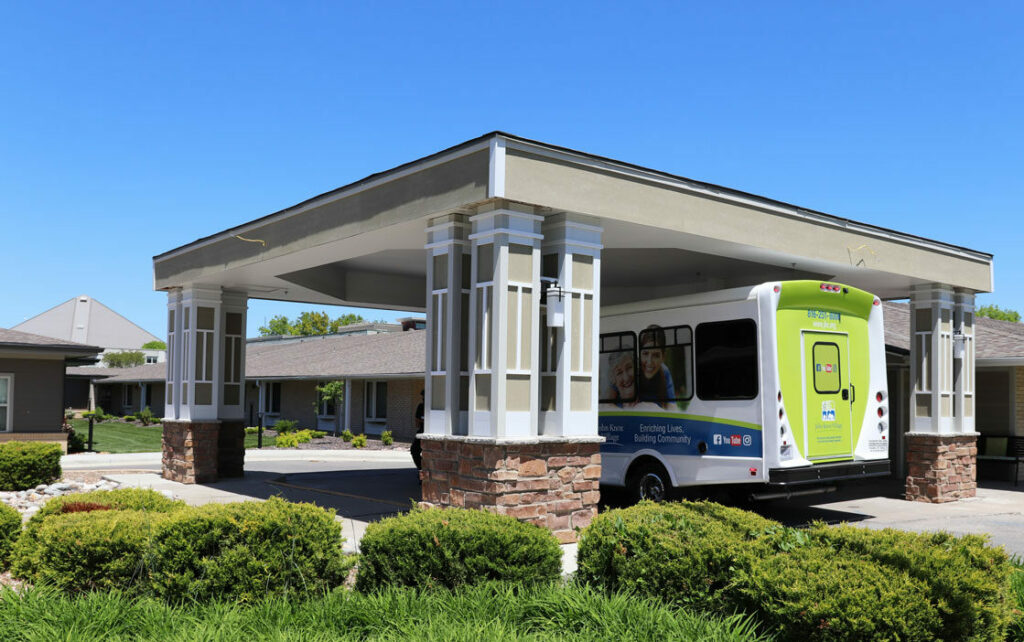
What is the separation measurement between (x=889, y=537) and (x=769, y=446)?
4.27 meters

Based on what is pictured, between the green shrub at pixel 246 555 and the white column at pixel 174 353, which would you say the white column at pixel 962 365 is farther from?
the white column at pixel 174 353

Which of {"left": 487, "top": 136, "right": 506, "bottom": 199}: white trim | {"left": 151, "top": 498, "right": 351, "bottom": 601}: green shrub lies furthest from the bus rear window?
{"left": 151, "top": 498, "right": 351, "bottom": 601}: green shrub

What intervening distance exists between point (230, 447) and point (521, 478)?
939 centimetres

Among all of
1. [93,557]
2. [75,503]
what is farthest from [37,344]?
[93,557]

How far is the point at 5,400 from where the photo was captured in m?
23.6

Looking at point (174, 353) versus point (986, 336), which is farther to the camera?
point (986, 336)

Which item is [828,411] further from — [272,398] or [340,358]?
[272,398]

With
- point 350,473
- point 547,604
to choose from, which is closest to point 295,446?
point 350,473

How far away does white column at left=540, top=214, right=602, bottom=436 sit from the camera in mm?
9812

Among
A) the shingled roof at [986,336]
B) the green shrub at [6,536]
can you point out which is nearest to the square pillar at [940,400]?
the shingled roof at [986,336]

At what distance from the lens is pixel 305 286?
52.5ft

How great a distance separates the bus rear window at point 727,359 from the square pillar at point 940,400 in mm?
6172

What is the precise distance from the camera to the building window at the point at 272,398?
42.7m

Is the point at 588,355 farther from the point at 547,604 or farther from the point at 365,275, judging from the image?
the point at 365,275
